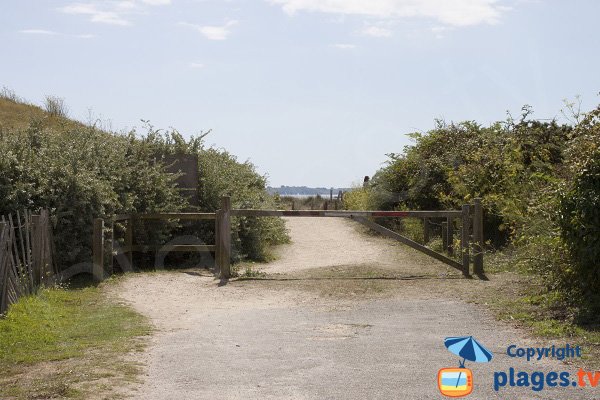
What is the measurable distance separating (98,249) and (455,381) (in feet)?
29.1

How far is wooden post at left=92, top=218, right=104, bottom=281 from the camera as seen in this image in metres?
14.0

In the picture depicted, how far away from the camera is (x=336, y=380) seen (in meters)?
7.03

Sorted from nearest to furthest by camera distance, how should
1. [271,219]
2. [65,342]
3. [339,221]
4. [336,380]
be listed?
[336,380], [65,342], [271,219], [339,221]

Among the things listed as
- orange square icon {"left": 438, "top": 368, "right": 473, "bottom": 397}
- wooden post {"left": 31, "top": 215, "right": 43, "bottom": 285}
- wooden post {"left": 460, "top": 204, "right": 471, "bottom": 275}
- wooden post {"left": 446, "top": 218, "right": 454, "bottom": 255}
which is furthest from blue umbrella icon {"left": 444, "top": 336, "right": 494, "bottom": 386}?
wooden post {"left": 446, "top": 218, "right": 454, "bottom": 255}

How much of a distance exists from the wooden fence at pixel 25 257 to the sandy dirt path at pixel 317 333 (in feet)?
4.74

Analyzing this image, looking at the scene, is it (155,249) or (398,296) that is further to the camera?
(155,249)

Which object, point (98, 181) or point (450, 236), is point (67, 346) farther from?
point (450, 236)

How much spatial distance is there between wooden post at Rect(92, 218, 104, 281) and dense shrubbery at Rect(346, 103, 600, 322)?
24.5ft

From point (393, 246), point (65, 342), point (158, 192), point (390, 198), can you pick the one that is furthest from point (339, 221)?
point (65, 342)

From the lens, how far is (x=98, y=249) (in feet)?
46.3

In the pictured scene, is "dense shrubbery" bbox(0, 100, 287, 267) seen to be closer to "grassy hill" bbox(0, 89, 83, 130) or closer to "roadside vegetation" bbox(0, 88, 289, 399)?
"roadside vegetation" bbox(0, 88, 289, 399)

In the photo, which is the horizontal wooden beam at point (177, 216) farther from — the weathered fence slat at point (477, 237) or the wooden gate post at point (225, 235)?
the weathered fence slat at point (477, 237)

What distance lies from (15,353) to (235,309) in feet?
12.5

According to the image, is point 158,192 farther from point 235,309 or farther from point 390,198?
point 390,198
